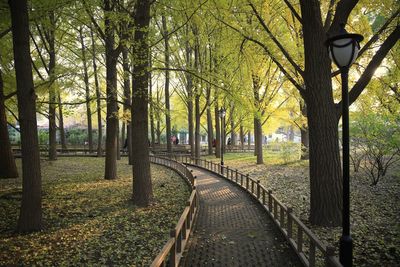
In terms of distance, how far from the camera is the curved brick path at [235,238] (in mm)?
6947

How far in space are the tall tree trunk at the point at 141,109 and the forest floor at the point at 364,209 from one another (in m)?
5.59

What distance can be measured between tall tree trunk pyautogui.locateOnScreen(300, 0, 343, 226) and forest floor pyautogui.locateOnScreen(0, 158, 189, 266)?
4590 millimetres

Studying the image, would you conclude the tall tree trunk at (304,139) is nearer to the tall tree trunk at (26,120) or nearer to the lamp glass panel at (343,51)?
the lamp glass panel at (343,51)

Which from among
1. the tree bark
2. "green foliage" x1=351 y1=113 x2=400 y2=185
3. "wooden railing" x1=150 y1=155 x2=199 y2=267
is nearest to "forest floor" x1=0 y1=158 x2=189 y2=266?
"wooden railing" x1=150 y1=155 x2=199 y2=267

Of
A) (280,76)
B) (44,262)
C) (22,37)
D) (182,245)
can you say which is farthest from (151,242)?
(280,76)

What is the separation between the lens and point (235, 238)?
839 cm

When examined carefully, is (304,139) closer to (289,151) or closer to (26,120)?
(289,151)

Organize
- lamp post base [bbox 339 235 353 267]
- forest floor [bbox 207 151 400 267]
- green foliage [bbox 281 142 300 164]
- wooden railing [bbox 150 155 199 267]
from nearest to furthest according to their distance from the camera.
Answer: wooden railing [bbox 150 155 199 267] → lamp post base [bbox 339 235 353 267] → forest floor [bbox 207 151 400 267] → green foliage [bbox 281 142 300 164]

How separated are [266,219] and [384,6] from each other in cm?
852

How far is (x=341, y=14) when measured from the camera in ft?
29.3

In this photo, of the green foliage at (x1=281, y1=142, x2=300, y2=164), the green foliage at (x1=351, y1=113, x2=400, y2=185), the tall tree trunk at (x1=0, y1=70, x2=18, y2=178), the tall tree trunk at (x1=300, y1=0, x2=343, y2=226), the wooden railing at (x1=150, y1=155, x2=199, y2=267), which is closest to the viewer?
the wooden railing at (x1=150, y1=155, x2=199, y2=267)

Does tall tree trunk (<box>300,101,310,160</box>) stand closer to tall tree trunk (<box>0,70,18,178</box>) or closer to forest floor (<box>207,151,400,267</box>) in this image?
forest floor (<box>207,151,400,267</box>)

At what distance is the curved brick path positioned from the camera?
22.8ft

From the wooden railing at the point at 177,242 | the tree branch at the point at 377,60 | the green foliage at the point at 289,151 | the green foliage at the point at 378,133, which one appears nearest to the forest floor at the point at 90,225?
the wooden railing at the point at 177,242
